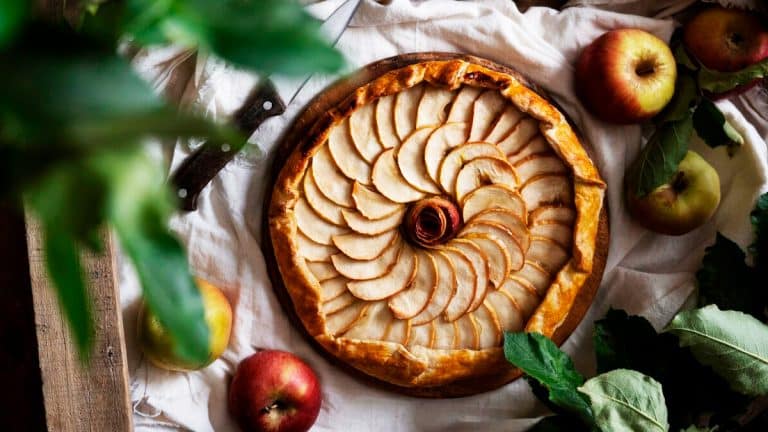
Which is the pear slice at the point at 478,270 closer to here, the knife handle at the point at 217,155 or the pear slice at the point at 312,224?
the pear slice at the point at 312,224

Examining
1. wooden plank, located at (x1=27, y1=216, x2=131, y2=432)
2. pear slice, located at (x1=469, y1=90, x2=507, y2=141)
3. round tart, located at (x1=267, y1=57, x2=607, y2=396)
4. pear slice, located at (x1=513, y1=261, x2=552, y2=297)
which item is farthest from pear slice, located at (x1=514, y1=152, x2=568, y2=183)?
wooden plank, located at (x1=27, y1=216, x2=131, y2=432)

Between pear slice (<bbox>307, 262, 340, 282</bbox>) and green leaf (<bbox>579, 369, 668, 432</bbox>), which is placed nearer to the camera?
green leaf (<bbox>579, 369, 668, 432</bbox>)

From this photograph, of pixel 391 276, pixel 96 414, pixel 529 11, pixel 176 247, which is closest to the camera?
pixel 176 247

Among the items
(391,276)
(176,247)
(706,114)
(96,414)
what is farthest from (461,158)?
(176,247)

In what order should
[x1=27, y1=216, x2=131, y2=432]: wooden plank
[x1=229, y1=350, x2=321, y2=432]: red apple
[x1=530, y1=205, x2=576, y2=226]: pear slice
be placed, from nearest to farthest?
1. [x1=27, y1=216, x2=131, y2=432]: wooden plank
2. [x1=229, y1=350, x2=321, y2=432]: red apple
3. [x1=530, y1=205, x2=576, y2=226]: pear slice

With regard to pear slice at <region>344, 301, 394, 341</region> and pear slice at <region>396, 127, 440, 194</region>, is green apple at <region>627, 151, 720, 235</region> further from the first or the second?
pear slice at <region>344, 301, 394, 341</region>

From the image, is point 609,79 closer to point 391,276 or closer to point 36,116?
point 391,276

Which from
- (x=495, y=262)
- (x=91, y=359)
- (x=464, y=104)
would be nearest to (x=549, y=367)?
(x=495, y=262)
